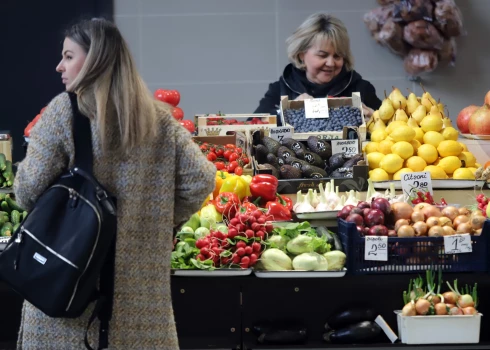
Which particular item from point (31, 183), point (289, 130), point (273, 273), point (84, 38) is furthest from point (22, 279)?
point (289, 130)

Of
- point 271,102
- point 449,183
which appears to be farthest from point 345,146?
point 271,102

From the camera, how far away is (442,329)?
3.34m

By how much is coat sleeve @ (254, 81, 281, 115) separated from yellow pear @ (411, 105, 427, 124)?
1432 mm

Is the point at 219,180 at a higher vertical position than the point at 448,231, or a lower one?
higher

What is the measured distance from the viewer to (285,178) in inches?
166

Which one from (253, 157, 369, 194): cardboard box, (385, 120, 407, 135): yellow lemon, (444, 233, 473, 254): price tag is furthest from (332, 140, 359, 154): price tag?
(444, 233, 473, 254): price tag

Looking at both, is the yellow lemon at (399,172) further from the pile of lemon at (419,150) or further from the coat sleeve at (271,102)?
the coat sleeve at (271,102)

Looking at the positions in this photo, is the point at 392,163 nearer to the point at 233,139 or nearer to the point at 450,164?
the point at 450,164

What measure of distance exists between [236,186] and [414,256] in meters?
0.93

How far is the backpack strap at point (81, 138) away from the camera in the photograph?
7.72 feet

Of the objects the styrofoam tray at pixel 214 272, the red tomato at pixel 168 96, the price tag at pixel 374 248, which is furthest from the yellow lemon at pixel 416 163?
the red tomato at pixel 168 96

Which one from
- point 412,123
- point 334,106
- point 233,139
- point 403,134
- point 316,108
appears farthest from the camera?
point 334,106

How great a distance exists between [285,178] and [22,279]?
6.88ft

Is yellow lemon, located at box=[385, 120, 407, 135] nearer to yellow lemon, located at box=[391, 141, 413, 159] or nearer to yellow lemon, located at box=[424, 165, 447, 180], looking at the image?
yellow lemon, located at box=[391, 141, 413, 159]
